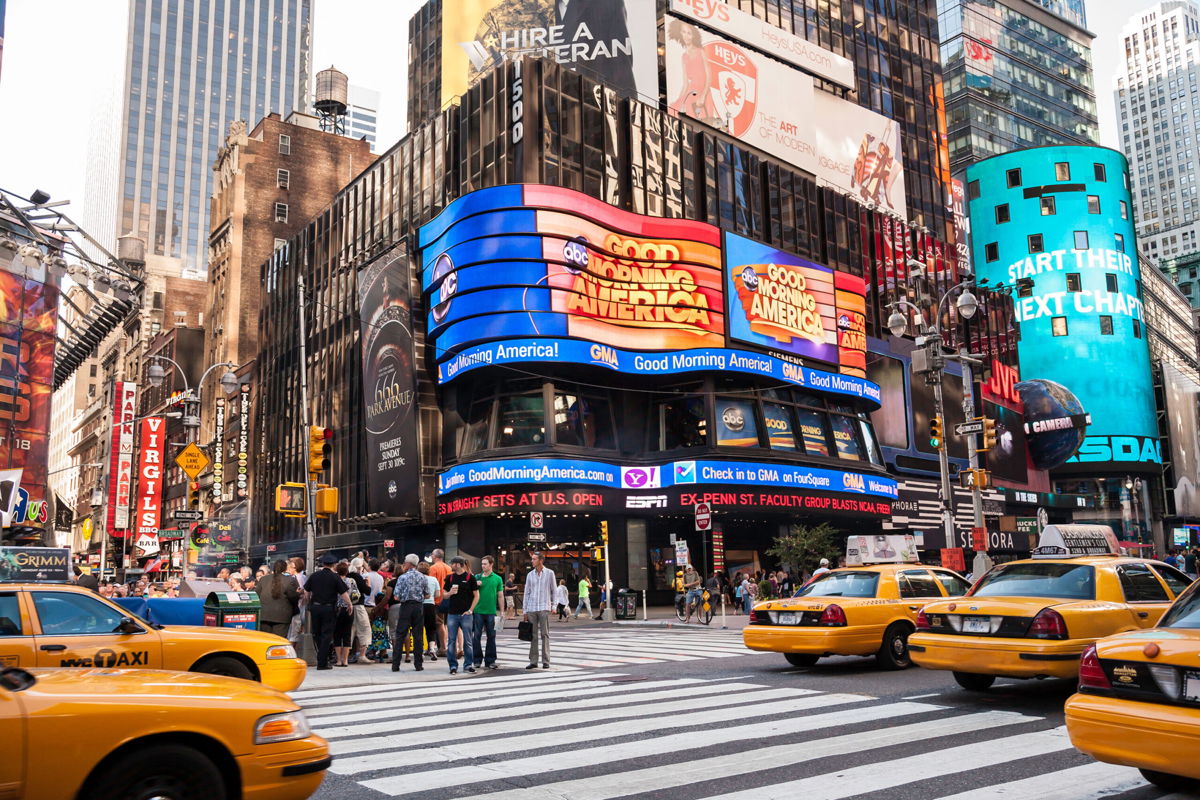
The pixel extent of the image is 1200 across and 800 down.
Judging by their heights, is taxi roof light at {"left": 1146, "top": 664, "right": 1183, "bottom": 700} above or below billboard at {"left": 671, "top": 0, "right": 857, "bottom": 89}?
below

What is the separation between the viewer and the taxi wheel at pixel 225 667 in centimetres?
1005

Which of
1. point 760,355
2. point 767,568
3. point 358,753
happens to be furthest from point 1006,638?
point 767,568

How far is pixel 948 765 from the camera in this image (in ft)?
24.5

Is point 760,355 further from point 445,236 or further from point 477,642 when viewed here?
point 477,642

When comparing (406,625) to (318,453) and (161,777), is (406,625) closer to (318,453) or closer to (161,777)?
(318,453)

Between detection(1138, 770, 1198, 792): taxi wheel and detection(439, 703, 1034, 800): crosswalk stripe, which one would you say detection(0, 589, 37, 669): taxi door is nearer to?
detection(439, 703, 1034, 800): crosswalk stripe

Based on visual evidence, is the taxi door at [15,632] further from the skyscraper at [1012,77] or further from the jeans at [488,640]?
the skyscraper at [1012,77]

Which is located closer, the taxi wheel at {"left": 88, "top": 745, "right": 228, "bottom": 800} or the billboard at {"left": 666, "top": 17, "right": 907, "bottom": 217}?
the taxi wheel at {"left": 88, "top": 745, "right": 228, "bottom": 800}

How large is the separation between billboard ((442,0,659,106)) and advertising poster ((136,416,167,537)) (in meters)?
24.6

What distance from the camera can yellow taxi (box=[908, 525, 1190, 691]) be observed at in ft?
31.9

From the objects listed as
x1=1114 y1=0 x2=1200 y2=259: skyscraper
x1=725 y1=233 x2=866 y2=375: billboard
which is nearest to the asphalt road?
x1=725 y1=233 x2=866 y2=375: billboard

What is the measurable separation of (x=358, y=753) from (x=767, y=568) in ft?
135

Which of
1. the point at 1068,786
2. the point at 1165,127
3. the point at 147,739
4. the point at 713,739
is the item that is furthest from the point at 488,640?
the point at 1165,127

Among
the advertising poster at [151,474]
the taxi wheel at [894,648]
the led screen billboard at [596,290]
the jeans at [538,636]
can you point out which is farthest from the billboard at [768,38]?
the taxi wheel at [894,648]
